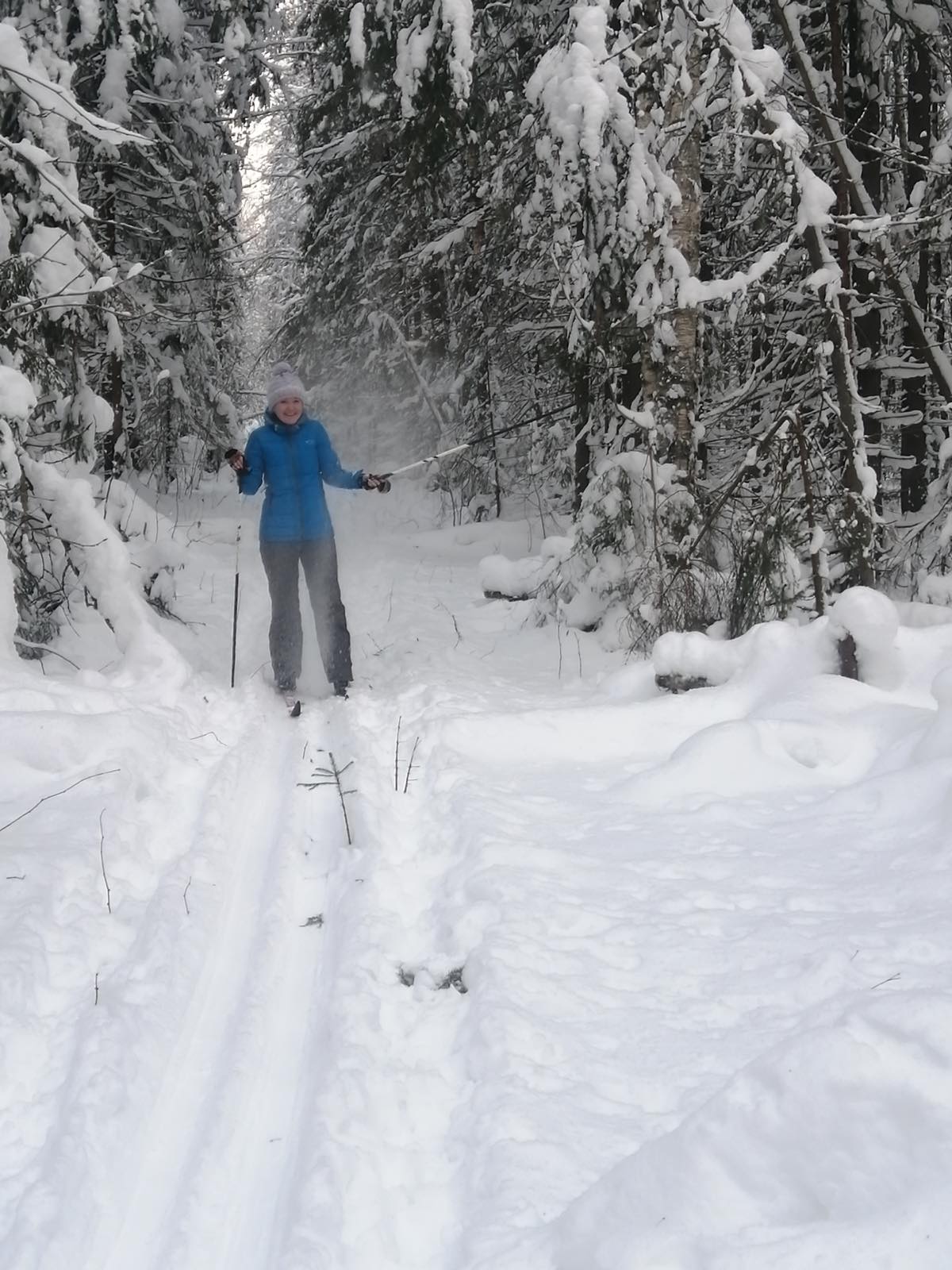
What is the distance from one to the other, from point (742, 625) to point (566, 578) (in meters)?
1.69

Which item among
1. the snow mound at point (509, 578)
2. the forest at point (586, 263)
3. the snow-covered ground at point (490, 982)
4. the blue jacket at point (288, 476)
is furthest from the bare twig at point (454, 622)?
the snow-covered ground at point (490, 982)

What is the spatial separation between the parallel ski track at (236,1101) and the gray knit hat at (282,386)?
3.61 meters

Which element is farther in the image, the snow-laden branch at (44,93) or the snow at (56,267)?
the snow at (56,267)

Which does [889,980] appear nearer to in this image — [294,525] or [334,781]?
[334,781]

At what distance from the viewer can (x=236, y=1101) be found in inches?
104

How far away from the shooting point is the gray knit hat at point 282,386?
652cm

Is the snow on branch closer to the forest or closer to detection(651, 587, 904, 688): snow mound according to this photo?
the forest

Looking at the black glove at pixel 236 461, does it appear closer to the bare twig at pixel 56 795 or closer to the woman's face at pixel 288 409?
the woman's face at pixel 288 409

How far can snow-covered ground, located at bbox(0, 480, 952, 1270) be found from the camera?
190cm

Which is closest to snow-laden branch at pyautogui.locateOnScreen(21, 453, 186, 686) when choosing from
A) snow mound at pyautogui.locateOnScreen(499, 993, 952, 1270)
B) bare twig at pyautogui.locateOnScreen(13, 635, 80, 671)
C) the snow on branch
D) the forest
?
the forest

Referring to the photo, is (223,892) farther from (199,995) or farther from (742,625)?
(742,625)

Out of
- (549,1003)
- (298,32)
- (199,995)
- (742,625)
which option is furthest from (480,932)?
(298,32)

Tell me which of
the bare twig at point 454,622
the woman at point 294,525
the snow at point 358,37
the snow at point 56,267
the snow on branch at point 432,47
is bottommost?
the bare twig at point 454,622

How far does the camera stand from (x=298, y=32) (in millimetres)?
13969
